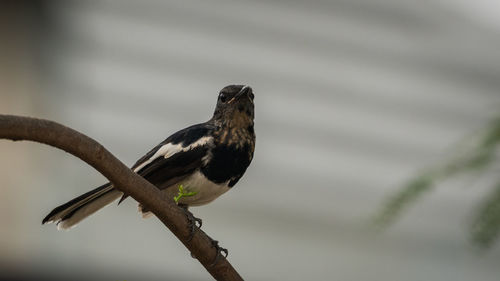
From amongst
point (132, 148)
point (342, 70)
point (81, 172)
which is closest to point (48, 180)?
point (81, 172)

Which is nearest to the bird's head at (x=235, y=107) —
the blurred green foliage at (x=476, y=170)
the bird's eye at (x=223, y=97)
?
the bird's eye at (x=223, y=97)

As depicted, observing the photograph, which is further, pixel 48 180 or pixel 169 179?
pixel 48 180

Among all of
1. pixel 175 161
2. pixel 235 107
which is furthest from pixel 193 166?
pixel 235 107

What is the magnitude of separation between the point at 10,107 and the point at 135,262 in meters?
1.60

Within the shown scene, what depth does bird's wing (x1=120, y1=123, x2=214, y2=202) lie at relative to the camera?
3350 mm

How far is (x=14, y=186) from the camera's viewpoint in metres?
6.62

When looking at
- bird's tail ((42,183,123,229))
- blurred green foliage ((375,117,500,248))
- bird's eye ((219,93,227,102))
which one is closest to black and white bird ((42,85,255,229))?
bird's tail ((42,183,123,229))

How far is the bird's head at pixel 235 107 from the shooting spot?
3559 mm

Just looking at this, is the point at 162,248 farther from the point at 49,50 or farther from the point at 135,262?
the point at 49,50

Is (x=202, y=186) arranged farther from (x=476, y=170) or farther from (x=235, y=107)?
(x=476, y=170)

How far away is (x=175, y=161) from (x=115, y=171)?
1.14 meters

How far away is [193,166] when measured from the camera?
337cm

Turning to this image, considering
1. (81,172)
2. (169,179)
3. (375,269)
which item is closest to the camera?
(169,179)

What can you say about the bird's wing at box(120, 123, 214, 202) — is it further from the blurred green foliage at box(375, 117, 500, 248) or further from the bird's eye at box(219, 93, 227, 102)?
the blurred green foliage at box(375, 117, 500, 248)
